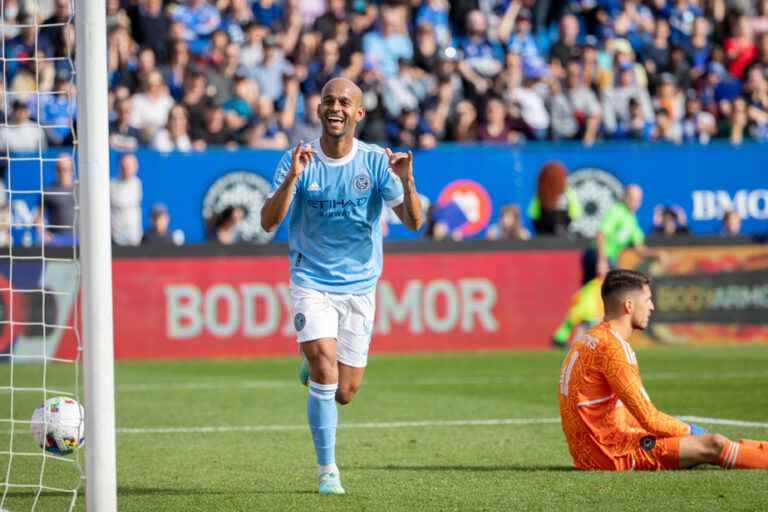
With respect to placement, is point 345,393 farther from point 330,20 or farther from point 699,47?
point 699,47

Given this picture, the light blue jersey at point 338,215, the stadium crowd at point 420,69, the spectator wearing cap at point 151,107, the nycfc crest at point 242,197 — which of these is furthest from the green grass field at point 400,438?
the stadium crowd at point 420,69

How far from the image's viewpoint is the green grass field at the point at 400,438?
7230mm

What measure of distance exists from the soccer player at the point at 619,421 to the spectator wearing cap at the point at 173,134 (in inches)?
455

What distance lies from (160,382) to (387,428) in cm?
459

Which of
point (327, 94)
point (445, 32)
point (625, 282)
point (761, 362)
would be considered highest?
point (445, 32)

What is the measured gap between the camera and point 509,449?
372 inches

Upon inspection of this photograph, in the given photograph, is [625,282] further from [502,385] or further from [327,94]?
[502,385]

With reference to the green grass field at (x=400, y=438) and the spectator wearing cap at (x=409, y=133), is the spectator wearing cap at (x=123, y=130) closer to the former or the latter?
the green grass field at (x=400, y=438)

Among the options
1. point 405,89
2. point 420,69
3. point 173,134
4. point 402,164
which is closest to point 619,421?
point 402,164

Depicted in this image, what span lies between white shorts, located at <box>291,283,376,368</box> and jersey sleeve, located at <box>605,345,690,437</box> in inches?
55.2

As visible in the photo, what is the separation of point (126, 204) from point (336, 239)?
10453 millimetres

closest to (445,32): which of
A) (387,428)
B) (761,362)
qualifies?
(761,362)

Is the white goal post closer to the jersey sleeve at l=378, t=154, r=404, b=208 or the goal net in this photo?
the jersey sleeve at l=378, t=154, r=404, b=208

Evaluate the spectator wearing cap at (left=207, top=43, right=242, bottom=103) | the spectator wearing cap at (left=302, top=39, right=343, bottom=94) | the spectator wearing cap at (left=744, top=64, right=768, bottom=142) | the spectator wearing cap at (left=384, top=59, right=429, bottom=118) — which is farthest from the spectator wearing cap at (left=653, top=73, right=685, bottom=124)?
the spectator wearing cap at (left=207, top=43, right=242, bottom=103)
